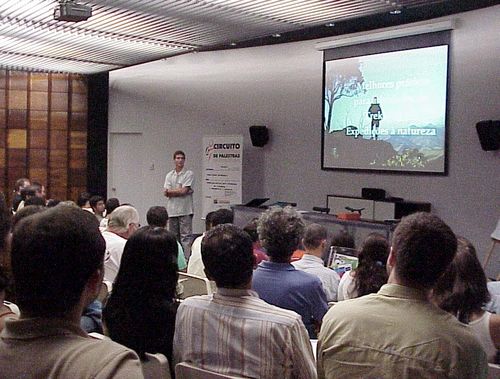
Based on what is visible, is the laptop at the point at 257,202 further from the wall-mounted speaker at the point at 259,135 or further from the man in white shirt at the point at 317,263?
the man in white shirt at the point at 317,263

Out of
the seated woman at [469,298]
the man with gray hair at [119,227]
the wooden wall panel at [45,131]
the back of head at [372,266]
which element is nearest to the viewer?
the seated woman at [469,298]

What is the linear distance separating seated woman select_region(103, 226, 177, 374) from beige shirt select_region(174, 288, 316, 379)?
13 centimetres

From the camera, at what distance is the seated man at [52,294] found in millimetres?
1180

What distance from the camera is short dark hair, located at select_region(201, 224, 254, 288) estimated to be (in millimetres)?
2514

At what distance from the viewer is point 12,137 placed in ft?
38.6

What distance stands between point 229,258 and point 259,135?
7.46 m

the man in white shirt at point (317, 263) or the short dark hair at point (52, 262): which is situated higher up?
the short dark hair at point (52, 262)

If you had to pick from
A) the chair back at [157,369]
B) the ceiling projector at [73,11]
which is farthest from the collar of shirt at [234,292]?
the ceiling projector at [73,11]

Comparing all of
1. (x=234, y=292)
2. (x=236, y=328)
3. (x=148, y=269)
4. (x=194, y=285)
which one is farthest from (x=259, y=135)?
(x=236, y=328)

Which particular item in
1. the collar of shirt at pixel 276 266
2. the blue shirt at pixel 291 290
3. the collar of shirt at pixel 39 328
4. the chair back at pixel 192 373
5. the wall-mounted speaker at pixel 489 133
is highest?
the wall-mounted speaker at pixel 489 133

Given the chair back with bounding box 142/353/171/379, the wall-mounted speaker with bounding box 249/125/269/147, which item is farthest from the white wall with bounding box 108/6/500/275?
the chair back with bounding box 142/353/171/379

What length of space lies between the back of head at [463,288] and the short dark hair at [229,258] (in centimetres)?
74

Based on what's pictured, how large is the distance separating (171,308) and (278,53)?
7.79 meters

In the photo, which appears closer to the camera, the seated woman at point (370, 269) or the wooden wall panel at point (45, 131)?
the seated woman at point (370, 269)
